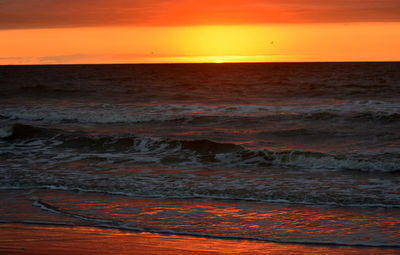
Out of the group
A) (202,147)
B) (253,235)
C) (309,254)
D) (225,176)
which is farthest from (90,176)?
(309,254)

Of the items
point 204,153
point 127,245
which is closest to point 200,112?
point 204,153

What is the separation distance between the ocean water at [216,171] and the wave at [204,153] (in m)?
0.03

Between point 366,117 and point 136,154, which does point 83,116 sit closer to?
point 136,154

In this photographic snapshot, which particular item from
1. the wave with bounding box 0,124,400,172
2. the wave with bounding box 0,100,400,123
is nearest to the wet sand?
the wave with bounding box 0,124,400,172

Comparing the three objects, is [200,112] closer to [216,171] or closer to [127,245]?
[216,171]

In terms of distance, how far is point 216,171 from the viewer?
420 inches

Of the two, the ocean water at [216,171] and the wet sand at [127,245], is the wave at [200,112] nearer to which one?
the ocean water at [216,171]

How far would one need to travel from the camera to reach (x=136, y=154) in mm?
12930

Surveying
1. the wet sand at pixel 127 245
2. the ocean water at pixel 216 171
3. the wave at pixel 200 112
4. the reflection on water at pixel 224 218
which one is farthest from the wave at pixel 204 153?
the wet sand at pixel 127 245

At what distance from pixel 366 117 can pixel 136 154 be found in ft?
33.1

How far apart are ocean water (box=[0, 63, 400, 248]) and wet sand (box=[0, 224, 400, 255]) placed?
22cm

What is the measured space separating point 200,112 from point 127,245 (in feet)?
51.6

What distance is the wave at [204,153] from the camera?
36.1 ft

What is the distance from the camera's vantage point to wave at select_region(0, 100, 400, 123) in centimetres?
1959
